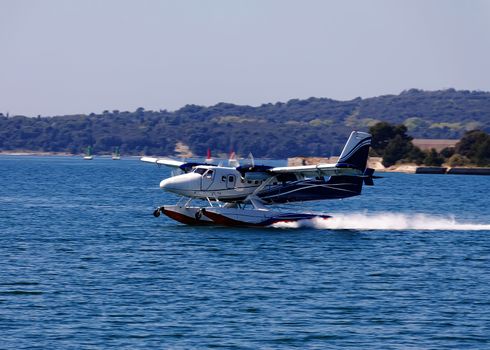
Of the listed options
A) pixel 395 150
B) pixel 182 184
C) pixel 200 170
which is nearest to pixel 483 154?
pixel 395 150

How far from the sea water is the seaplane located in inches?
32.4

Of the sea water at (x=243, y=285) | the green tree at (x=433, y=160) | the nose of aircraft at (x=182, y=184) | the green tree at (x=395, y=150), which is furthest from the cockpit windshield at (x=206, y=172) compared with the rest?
the green tree at (x=433, y=160)

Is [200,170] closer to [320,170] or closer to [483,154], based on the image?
[320,170]

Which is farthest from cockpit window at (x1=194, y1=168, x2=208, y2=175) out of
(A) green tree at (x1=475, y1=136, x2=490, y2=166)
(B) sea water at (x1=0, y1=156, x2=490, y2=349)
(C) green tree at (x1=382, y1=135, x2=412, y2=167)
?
(C) green tree at (x1=382, y1=135, x2=412, y2=167)

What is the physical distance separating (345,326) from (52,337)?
760 cm

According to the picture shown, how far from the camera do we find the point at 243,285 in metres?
32.1

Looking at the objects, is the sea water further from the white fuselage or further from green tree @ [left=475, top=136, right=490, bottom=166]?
green tree @ [left=475, top=136, right=490, bottom=166]

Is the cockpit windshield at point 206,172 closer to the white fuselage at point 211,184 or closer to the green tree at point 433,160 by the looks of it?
the white fuselage at point 211,184

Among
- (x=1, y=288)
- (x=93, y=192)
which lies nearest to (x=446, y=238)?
(x=1, y=288)

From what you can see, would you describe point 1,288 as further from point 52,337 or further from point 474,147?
point 474,147

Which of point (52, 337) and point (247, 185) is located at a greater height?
point (247, 185)

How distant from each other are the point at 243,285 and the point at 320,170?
706 inches

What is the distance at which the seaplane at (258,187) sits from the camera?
48.4 m

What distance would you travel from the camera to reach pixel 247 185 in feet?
164
